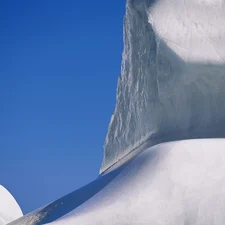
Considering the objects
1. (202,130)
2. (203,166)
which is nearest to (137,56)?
(202,130)

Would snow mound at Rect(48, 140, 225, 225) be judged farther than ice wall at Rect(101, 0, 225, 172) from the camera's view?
No

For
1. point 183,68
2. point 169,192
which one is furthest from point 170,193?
point 183,68

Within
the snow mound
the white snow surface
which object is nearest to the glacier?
the snow mound

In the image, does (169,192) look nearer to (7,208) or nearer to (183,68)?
(183,68)

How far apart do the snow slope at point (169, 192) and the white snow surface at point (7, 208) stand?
877 cm

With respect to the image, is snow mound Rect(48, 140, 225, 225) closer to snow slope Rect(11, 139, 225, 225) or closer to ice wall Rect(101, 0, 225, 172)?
snow slope Rect(11, 139, 225, 225)

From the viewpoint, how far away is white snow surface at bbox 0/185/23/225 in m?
14.4

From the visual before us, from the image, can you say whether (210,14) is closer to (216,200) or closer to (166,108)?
(166,108)

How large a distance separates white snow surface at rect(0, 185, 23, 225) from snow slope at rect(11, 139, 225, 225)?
28.8 feet

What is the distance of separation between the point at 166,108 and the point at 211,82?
889 mm

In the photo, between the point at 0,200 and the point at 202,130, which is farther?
the point at 0,200

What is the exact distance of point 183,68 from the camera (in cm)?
716

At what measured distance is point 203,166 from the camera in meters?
5.80

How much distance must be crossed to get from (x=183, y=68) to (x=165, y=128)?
111 centimetres
